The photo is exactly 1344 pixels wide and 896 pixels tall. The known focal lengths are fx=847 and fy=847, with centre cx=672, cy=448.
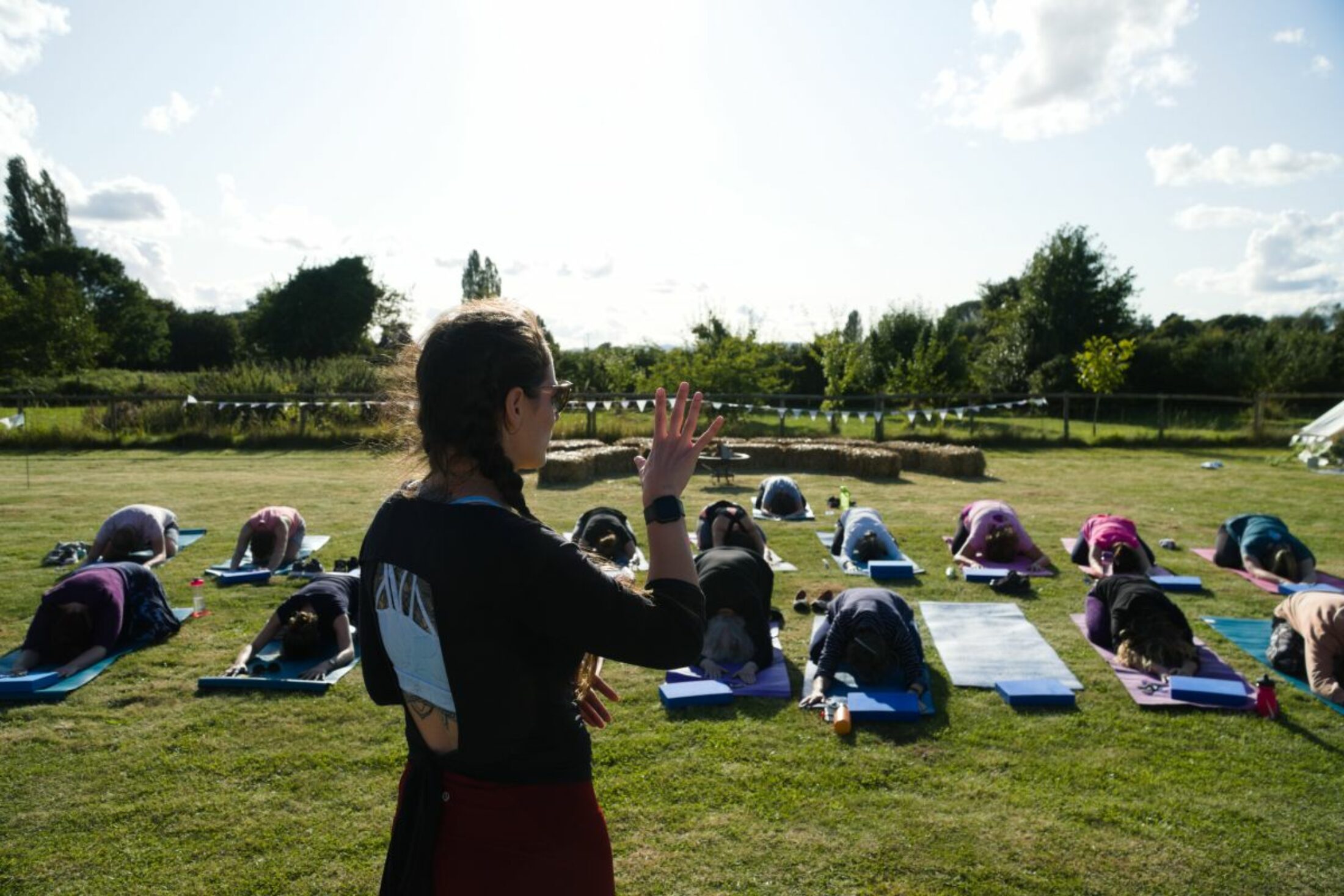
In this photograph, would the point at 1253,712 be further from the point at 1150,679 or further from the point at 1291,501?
the point at 1291,501

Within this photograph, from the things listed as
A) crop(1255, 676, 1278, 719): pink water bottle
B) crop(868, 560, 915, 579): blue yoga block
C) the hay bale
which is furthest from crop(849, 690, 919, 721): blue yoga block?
the hay bale

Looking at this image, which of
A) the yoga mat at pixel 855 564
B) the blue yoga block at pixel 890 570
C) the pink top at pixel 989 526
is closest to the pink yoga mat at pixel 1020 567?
the pink top at pixel 989 526

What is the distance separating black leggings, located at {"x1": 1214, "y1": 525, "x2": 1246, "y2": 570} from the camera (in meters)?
10.0

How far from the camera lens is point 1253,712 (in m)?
5.89

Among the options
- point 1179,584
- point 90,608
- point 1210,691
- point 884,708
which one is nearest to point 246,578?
point 90,608

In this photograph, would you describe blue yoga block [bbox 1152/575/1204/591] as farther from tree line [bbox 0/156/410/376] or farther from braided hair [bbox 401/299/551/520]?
tree line [bbox 0/156/410/376]

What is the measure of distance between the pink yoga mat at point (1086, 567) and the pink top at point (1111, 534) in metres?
0.31

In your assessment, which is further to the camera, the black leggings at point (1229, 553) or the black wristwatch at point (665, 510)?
the black leggings at point (1229, 553)

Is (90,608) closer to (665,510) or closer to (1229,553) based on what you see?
(665,510)

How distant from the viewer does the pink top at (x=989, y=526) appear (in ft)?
33.0

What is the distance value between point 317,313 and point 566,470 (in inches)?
1304

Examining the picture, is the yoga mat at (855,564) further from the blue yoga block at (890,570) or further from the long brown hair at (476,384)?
the long brown hair at (476,384)

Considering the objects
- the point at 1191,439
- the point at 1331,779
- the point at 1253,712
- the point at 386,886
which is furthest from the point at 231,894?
the point at 1191,439

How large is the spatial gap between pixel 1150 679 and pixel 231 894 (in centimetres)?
626
